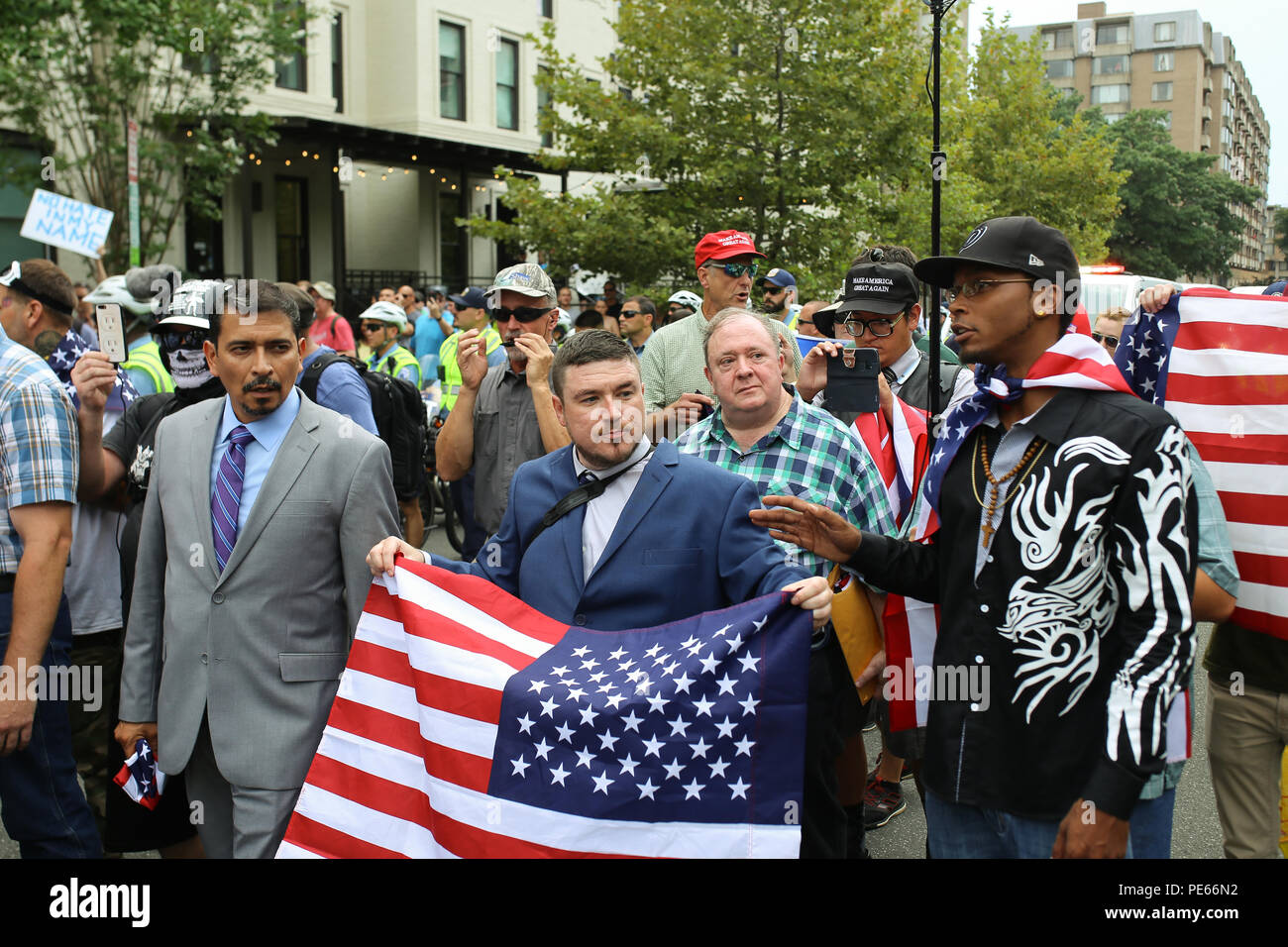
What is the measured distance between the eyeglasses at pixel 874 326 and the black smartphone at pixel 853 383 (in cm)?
75

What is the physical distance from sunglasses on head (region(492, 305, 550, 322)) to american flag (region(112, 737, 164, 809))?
2580mm

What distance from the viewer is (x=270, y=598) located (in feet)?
11.7

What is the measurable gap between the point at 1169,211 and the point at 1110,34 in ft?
250

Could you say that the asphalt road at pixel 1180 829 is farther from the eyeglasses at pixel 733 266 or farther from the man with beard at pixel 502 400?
the eyeglasses at pixel 733 266

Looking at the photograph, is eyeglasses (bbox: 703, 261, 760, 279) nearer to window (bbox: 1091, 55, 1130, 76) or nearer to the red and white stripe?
the red and white stripe

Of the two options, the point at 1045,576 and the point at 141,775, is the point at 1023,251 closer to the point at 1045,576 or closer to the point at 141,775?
the point at 1045,576

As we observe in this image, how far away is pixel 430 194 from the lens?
3186 cm

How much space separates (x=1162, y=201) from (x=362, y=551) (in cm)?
8712

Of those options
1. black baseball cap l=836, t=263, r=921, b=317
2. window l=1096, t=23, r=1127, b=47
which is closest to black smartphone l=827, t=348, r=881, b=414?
black baseball cap l=836, t=263, r=921, b=317

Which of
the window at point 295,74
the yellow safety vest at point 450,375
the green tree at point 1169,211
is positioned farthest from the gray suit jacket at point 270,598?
the green tree at point 1169,211

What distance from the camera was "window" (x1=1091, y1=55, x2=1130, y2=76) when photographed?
140875 millimetres

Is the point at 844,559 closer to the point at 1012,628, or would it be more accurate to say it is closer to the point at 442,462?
the point at 1012,628

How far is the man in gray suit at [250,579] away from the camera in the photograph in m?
3.57
